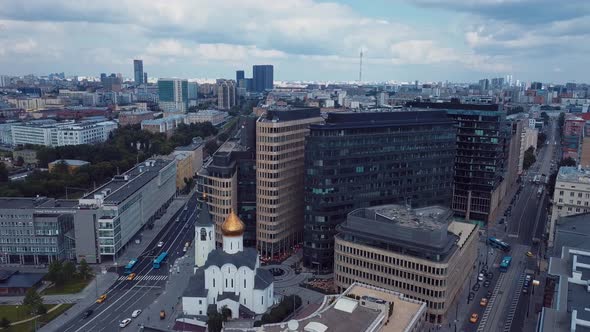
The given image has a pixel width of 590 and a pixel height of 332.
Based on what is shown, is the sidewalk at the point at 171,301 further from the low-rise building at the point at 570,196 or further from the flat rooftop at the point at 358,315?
the low-rise building at the point at 570,196

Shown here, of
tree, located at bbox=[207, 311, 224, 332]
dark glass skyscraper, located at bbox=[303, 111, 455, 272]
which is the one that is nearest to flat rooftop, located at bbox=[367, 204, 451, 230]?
dark glass skyscraper, located at bbox=[303, 111, 455, 272]

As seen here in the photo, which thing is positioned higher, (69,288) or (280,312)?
(280,312)

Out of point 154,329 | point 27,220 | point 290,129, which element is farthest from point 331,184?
point 27,220

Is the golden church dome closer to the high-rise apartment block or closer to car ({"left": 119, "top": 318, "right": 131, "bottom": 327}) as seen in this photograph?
car ({"left": 119, "top": 318, "right": 131, "bottom": 327})

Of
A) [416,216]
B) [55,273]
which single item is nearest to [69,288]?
[55,273]

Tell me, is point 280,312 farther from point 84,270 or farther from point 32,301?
point 84,270

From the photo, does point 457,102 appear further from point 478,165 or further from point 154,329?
point 154,329
